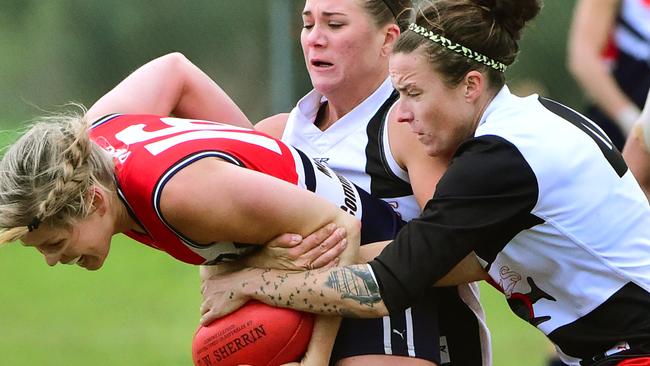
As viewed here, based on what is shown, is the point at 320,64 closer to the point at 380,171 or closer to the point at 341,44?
the point at 341,44

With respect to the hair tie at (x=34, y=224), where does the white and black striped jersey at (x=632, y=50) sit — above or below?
below

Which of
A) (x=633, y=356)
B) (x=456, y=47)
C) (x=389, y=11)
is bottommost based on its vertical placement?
(x=633, y=356)

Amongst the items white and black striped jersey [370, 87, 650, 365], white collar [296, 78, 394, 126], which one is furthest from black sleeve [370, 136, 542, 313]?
white collar [296, 78, 394, 126]

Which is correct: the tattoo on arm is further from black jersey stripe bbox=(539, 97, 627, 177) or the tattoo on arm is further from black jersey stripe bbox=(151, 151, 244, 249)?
black jersey stripe bbox=(539, 97, 627, 177)

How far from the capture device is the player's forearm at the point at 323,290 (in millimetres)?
3480

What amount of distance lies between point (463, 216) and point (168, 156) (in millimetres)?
805

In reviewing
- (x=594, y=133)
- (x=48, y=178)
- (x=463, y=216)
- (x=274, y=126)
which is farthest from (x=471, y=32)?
(x=48, y=178)

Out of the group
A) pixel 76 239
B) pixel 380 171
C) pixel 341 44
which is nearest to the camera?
pixel 76 239

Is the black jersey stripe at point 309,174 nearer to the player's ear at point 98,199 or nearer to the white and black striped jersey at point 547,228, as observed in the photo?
the white and black striped jersey at point 547,228

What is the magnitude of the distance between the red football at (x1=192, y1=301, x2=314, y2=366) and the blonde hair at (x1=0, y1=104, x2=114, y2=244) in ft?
1.79

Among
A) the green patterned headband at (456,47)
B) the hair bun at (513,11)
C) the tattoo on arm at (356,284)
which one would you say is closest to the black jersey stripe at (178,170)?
the tattoo on arm at (356,284)

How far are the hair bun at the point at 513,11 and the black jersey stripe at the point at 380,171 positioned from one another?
0.54 meters

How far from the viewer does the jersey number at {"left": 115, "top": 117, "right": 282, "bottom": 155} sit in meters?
3.49

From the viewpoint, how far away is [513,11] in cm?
364
